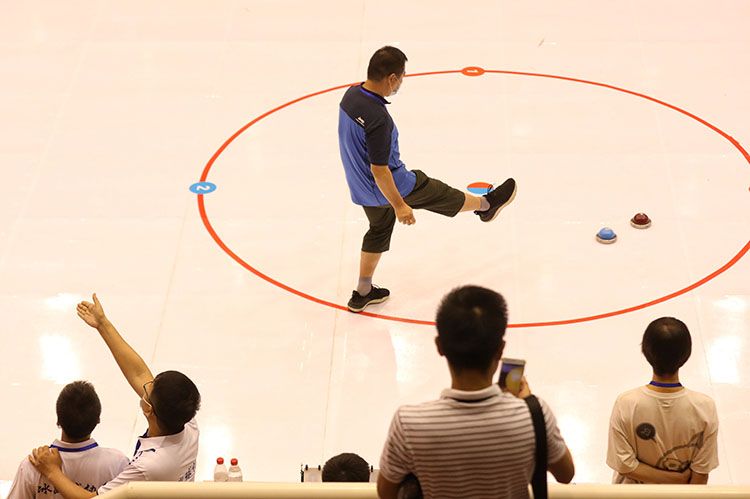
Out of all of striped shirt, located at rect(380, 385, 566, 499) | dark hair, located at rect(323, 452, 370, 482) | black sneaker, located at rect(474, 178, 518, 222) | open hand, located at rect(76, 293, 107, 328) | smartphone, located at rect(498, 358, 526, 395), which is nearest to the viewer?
striped shirt, located at rect(380, 385, 566, 499)

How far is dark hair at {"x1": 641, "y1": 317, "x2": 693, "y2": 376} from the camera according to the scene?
13.1 feet

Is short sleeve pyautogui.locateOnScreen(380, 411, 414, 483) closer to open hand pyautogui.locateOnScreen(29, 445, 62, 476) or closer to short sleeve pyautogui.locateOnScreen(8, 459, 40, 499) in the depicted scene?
open hand pyautogui.locateOnScreen(29, 445, 62, 476)

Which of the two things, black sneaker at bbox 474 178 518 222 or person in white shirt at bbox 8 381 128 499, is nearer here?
person in white shirt at bbox 8 381 128 499

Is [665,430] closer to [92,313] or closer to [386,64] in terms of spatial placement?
[92,313]

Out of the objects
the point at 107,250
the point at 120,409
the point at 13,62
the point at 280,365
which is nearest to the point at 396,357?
the point at 280,365

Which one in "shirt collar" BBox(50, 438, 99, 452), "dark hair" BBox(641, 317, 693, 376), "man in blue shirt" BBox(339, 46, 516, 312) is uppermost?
"man in blue shirt" BBox(339, 46, 516, 312)

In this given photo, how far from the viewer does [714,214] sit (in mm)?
7598

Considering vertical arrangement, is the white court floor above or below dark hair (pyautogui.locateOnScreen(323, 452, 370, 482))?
above

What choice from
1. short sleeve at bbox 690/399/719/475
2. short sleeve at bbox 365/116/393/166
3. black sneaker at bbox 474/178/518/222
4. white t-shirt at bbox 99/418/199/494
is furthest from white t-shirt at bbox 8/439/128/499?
black sneaker at bbox 474/178/518/222

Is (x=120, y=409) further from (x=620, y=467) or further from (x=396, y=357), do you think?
(x=620, y=467)

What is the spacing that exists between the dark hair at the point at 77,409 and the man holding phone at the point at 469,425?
5.22 feet

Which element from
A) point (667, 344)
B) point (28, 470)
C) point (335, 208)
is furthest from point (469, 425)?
point (335, 208)

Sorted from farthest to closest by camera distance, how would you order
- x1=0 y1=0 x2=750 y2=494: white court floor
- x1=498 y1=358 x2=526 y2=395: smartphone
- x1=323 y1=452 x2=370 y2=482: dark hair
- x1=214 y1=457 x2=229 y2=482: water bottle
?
1. x1=0 y1=0 x2=750 y2=494: white court floor
2. x1=214 y1=457 x2=229 y2=482: water bottle
3. x1=323 y1=452 x2=370 y2=482: dark hair
4. x1=498 y1=358 x2=526 y2=395: smartphone

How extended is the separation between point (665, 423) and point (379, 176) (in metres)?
2.49
